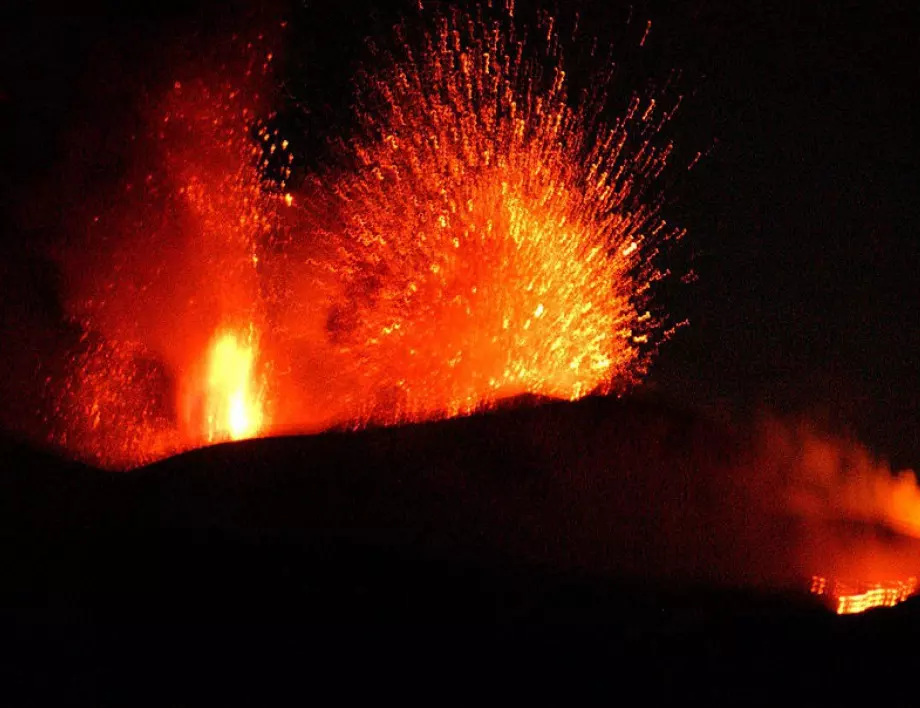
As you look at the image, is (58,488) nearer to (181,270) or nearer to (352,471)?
(352,471)

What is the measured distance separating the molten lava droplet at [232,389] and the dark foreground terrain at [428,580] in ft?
18.1

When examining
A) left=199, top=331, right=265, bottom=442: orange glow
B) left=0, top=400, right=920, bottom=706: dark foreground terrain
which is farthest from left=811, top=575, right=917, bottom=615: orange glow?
left=199, top=331, right=265, bottom=442: orange glow

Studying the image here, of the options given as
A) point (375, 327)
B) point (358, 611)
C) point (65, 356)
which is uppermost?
point (375, 327)

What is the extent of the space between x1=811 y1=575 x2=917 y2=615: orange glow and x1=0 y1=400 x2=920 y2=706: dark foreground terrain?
37 cm

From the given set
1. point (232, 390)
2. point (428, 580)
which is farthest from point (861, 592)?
point (232, 390)

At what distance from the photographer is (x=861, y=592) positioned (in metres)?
9.40

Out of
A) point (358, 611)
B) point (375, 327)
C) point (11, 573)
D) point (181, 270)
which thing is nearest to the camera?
point (358, 611)

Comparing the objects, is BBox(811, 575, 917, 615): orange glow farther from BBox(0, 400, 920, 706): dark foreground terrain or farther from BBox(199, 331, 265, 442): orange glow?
BBox(199, 331, 265, 442): orange glow

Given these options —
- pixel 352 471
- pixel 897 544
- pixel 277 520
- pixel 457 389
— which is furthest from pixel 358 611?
pixel 457 389

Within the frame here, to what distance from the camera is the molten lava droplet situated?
53.7 ft

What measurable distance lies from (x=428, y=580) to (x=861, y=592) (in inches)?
178

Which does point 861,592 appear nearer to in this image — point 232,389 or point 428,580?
point 428,580

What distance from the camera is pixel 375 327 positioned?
17.7m

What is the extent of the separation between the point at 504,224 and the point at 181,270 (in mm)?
5718
